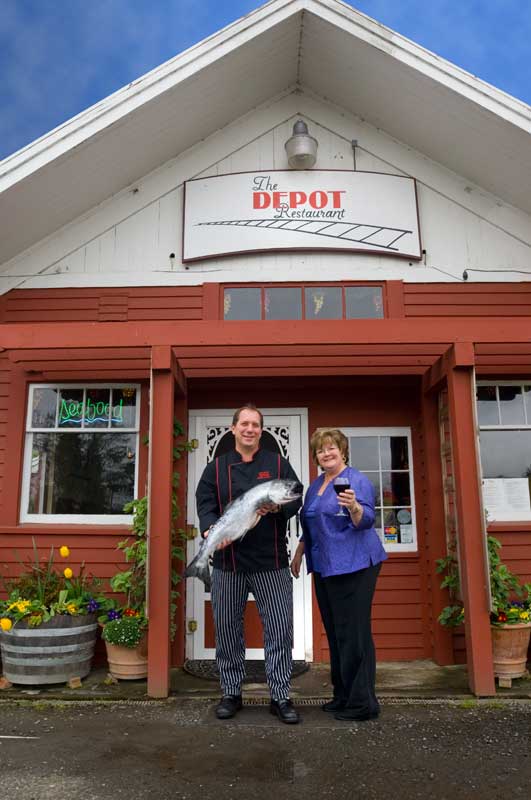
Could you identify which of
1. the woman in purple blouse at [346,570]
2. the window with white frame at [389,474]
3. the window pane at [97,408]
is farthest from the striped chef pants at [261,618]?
the window pane at [97,408]

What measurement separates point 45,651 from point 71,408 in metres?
1.89

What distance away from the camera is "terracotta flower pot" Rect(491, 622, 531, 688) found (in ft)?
13.6

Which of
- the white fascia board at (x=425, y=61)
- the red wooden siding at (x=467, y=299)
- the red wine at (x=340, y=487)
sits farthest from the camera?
the red wooden siding at (x=467, y=299)

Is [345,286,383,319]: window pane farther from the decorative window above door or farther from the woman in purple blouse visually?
the woman in purple blouse

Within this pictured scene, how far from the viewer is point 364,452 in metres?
5.29

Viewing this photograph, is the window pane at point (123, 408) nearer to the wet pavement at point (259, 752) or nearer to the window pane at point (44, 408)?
the window pane at point (44, 408)

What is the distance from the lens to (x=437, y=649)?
481 centimetres

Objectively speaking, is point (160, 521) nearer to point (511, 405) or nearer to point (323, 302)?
point (323, 302)

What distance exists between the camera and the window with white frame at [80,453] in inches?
201

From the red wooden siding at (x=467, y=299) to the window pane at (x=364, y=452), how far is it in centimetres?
107

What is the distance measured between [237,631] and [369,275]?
3.08 meters

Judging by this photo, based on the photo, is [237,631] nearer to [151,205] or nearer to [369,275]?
[369,275]

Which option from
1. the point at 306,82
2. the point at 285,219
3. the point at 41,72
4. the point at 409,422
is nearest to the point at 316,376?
the point at 409,422

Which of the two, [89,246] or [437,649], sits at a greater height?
[89,246]
